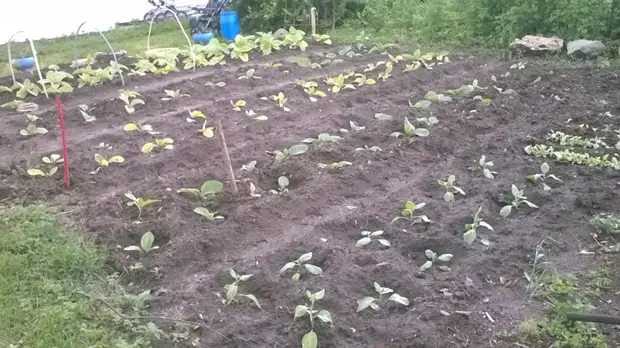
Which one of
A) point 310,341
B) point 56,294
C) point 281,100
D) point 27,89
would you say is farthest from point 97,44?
point 310,341

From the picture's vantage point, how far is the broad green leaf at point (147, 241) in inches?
153

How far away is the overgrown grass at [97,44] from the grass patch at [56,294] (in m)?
4.93

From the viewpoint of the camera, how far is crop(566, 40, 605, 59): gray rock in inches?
314

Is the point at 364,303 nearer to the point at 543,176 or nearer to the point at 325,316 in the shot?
the point at 325,316

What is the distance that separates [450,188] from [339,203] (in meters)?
0.80

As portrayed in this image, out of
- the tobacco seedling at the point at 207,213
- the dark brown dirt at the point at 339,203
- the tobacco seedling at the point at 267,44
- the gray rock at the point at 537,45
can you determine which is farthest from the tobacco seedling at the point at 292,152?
the gray rock at the point at 537,45

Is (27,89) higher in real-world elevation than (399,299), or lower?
higher

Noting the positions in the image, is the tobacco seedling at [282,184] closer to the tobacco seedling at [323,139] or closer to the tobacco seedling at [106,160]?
the tobacco seedling at [323,139]

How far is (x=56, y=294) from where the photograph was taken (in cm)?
354

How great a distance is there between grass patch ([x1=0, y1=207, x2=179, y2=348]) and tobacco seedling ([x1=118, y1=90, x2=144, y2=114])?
2.25m

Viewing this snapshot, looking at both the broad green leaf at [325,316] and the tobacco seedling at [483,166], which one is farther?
the tobacco seedling at [483,166]

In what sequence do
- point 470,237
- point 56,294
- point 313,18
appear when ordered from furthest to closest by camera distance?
point 313,18, point 470,237, point 56,294

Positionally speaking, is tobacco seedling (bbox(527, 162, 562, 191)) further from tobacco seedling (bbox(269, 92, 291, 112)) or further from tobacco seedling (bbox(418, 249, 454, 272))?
tobacco seedling (bbox(269, 92, 291, 112))

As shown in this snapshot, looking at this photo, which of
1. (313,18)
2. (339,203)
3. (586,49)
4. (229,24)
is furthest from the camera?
(229,24)
